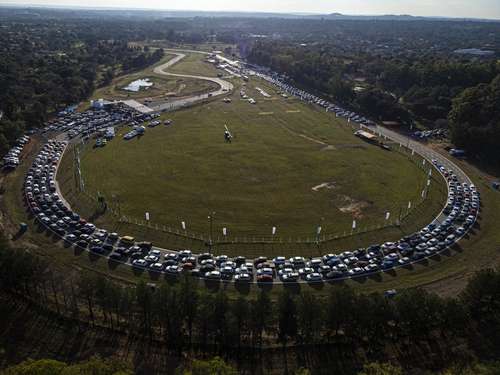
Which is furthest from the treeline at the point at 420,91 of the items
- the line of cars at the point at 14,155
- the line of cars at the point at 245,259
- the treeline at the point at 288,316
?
the line of cars at the point at 14,155

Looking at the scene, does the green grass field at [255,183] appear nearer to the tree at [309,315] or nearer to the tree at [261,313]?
the tree at [261,313]

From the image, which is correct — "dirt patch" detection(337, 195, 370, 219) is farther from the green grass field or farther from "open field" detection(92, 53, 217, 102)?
"open field" detection(92, 53, 217, 102)

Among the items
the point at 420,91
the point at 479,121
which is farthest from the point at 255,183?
the point at 420,91

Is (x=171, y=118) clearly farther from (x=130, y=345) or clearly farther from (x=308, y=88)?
(x=130, y=345)

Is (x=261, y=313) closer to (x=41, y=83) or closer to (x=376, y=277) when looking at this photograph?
(x=376, y=277)

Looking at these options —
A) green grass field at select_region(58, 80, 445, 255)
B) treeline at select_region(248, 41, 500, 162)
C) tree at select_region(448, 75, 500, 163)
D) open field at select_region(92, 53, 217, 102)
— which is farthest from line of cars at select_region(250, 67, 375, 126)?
open field at select_region(92, 53, 217, 102)

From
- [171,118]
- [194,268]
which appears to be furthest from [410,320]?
[171,118]

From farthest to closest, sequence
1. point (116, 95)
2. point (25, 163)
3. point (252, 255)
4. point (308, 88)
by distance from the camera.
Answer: point (308, 88)
point (116, 95)
point (25, 163)
point (252, 255)
